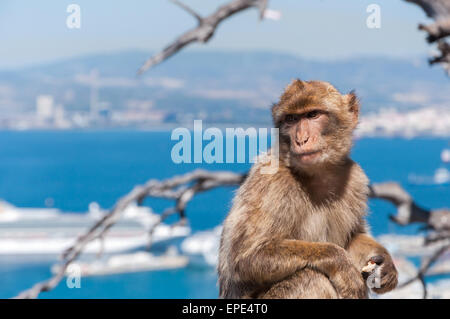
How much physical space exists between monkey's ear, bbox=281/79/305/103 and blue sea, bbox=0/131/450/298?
0.46 meters

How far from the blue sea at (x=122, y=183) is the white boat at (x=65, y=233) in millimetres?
1823

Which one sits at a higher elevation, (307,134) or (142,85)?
(142,85)

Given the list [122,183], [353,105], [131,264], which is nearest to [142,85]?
[122,183]

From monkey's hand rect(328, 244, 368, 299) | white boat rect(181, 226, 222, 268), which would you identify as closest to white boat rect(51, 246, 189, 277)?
white boat rect(181, 226, 222, 268)

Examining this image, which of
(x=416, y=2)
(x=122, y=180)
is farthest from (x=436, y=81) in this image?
→ (x=416, y=2)

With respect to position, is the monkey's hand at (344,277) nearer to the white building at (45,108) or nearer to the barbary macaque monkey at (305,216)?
the barbary macaque monkey at (305,216)

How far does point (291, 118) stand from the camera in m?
3.41

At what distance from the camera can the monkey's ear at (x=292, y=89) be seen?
3.41 m

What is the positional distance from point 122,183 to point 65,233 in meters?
42.2

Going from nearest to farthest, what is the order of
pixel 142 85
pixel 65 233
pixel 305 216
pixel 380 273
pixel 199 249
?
pixel 380 273 → pixel 305 216 → pixel 65 233 → pixel 199 249 → pixel 142 85

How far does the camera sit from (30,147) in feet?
598

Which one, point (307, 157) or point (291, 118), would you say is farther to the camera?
point (291, 118)

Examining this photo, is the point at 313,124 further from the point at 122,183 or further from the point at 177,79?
the point at 177,79
